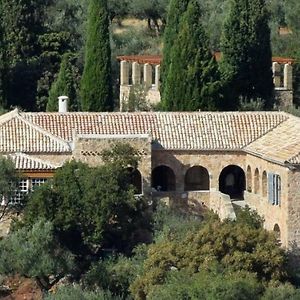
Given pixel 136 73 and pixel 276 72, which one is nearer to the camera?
pixel 136 73

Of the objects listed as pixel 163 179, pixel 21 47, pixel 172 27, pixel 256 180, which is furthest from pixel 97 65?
pixel 256 180

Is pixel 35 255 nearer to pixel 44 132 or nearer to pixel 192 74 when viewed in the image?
pixel 44 132

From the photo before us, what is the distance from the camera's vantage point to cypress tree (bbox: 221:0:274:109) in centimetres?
6312

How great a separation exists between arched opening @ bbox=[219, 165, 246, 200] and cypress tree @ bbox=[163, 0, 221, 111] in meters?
4.57

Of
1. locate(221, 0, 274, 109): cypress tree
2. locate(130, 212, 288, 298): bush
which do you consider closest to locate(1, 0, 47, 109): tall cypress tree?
locate(221, 0, 274, 109): cypress tree

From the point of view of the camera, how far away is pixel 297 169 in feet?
160

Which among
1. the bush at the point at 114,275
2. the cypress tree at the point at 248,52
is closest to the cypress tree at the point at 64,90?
the cypress tree at the point at 248,52

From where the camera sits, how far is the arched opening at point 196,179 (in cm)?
5394

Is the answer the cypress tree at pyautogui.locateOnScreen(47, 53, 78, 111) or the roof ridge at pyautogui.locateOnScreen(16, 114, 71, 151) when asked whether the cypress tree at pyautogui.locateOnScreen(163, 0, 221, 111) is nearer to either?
the cypress tree at pyautogui.locateOnScreen(47, 53, 78, 111)

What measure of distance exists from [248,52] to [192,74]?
5399 millimetres

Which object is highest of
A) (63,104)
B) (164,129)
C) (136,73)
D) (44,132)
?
(136,73)

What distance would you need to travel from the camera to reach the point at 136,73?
69.5 m

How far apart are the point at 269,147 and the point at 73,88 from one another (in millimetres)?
13689

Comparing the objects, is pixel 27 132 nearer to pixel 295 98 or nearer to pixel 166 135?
pixel 166 135
